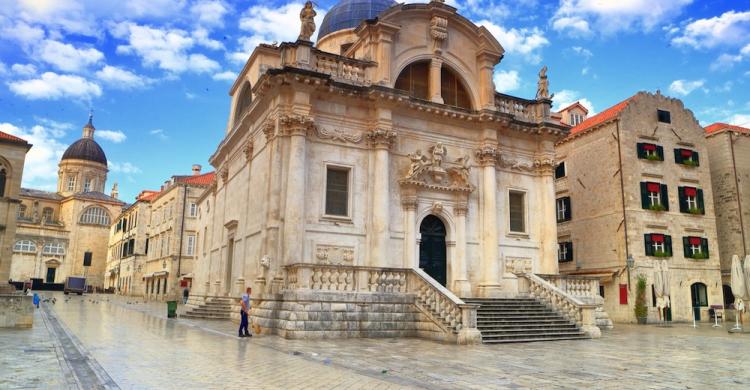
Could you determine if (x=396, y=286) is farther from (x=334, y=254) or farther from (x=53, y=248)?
(x=53, y=248)

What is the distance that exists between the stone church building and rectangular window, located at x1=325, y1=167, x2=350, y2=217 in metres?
0.06

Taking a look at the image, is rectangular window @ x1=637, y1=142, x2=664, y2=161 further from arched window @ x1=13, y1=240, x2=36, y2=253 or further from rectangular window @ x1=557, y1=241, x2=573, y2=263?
arched window @ x1=13, y1=240, x2=36, y2=253

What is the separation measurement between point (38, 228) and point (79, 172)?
1585cm

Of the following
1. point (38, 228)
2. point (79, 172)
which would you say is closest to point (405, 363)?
point (38, 228)

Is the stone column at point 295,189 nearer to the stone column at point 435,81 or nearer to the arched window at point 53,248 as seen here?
the stone column at point 435,81

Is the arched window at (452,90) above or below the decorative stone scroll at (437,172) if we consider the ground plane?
above

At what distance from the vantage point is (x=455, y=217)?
72.9 ft

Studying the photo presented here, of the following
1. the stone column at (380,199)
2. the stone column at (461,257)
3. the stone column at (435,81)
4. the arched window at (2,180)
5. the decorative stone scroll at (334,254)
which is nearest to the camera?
the decorative stone scroll at (334,254)

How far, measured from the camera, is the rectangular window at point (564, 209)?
35.6 metres

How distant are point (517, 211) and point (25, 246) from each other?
7939 cm

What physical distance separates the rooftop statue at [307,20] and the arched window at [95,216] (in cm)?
8017

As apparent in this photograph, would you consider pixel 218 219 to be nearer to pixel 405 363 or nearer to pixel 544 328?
pixel 544 328

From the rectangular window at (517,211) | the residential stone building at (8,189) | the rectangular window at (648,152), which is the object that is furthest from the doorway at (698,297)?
the residential stone building at (8,189)

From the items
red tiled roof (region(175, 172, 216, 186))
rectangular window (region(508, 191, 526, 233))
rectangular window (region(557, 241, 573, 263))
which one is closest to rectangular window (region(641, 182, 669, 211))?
rectangular window (region(557, 241, 573, 263))
